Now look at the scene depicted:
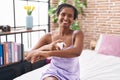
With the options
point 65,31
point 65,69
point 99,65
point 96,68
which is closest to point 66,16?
point 65,31

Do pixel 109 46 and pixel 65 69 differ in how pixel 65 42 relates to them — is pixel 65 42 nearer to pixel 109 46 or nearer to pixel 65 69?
pixel 65 69

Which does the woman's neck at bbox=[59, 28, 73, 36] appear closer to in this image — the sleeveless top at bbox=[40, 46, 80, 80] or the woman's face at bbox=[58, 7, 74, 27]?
the woman's face at bbox=[58, 7, 74, 27]

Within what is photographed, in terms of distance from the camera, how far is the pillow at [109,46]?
11.8 feet

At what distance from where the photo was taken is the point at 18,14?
3.95 meters

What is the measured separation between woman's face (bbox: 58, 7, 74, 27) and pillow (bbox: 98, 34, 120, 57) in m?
1.99

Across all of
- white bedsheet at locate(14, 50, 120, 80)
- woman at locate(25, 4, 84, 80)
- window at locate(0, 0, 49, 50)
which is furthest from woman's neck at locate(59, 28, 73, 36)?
window at locate(0, 0, 49, 50)

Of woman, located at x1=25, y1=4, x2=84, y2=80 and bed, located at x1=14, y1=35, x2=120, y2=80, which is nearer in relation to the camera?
woman, located at x1=25, y1=4, x2=84, y2=80

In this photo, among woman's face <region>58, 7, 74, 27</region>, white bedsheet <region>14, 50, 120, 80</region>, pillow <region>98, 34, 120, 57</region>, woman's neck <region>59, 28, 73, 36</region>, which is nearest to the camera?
woman's face <region>58, 7, 74, 27</region>

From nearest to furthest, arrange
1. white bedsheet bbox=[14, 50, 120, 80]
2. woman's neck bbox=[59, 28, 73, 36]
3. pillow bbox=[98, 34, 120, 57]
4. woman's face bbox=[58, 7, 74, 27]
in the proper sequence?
woman's face bbox=[58, 7, 74, 27], woman's neck bbox=[59, 28, 73, 36], white bedsheet bbox=[14, 50, 120, 80], pillow bbox=[98, 34, 120, 57]

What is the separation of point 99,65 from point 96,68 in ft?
0.47

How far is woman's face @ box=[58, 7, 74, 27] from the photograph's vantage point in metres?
1.80

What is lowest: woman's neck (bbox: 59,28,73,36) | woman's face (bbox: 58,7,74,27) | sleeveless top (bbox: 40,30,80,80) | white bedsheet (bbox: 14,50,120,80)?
white bedsheet (bbox: 14,50,120,80)

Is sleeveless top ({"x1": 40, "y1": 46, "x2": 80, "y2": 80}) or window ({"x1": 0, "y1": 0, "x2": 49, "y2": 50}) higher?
window ({"x1": 0, "y1": 0, "x2": 49, "y2": 50})

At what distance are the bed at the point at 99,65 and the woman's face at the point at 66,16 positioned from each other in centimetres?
94
